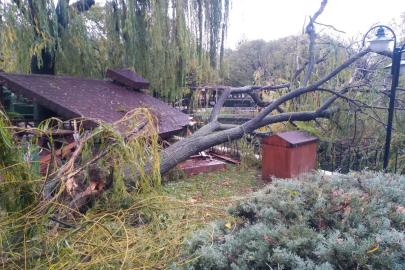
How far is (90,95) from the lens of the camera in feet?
18.1

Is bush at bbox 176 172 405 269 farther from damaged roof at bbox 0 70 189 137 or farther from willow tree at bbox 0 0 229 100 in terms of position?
willow tree at bbox 0 0 229 100

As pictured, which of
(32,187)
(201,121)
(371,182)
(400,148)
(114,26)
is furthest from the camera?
(201,121)

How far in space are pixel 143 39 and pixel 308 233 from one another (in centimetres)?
619

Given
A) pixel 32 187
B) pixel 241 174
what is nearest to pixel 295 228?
pixel 32 187

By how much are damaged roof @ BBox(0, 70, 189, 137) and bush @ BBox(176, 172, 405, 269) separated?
202 cm

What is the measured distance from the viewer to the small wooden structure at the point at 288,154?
521 centimetres

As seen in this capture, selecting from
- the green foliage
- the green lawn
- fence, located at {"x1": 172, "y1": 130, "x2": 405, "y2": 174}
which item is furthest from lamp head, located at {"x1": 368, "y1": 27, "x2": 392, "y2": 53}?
the green foliage

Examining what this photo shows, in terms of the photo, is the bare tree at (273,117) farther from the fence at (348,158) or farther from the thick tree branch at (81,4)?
the thick tree branch at (81,4)

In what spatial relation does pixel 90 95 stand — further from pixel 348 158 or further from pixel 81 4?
pixel 348 158

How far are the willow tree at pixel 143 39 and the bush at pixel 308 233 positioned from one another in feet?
17.4

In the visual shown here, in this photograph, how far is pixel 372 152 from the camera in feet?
19.8

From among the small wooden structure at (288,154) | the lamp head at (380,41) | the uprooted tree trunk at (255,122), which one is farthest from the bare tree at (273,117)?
the lamp head at (380,41)

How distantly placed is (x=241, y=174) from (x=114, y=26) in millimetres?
4668

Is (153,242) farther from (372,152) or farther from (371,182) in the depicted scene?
(372,152)
